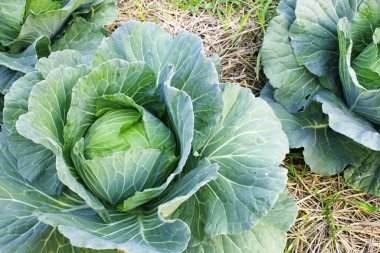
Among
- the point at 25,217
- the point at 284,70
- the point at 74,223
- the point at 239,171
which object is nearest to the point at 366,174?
the point at 284,70

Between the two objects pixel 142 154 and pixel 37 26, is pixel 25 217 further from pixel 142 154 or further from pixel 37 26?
pixel 37 26

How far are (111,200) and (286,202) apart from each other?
798mm

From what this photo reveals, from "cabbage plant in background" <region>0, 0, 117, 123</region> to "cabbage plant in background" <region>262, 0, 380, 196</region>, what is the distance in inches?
40.5

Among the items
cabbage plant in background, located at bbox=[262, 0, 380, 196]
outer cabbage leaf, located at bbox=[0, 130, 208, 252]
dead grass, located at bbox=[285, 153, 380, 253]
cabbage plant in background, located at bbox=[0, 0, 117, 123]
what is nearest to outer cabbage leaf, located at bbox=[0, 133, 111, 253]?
outer cabbage leaf, located at bbox=[0, 130, 208, 252]

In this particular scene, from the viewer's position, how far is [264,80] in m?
2.71

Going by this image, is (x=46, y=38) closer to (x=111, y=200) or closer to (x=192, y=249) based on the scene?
(x=111, y=200)

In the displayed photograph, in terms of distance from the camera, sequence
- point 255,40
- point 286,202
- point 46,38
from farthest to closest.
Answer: point 255,40 → point 46,38 → point 286,202

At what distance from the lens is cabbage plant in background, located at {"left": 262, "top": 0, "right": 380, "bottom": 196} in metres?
2.32

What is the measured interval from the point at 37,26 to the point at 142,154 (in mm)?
1227

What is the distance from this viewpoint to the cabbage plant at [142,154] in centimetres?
166

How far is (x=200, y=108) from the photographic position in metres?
1.83

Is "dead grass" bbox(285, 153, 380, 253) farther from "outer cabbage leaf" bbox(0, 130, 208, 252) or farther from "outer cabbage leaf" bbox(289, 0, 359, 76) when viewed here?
"outer cabbage leaf" bbox(0, 130, 208, 252)

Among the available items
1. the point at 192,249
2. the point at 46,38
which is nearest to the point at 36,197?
the point at 192,249

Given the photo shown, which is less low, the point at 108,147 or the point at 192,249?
the point at 108,147
